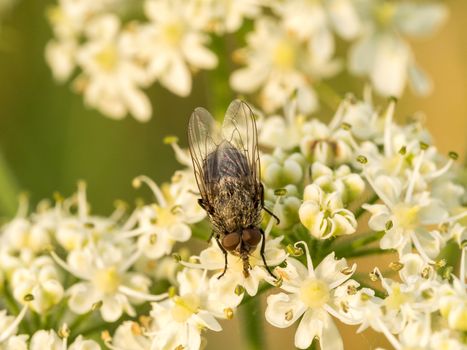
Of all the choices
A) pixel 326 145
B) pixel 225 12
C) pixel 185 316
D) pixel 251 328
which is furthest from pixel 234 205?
pixel 225 12

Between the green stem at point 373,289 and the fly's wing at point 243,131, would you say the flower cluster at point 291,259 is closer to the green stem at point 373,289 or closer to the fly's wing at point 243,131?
the green stem at point 373,289

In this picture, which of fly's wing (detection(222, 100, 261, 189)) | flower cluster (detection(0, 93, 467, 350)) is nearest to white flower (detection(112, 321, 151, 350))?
flower cluster (detection(0, 93, 467, 350))

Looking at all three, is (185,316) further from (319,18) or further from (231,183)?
(319,18)

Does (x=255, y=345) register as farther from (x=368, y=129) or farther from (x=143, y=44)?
(x=143, y=44)

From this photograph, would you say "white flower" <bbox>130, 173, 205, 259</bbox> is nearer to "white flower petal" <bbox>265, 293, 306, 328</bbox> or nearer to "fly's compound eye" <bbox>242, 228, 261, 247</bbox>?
"fly's compound eye" <bbox>242, 228, 261, 247</bbox>

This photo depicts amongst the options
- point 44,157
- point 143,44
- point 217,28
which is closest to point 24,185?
point 44,157

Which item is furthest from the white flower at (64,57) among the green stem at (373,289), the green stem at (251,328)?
the green stem at (373,289)
